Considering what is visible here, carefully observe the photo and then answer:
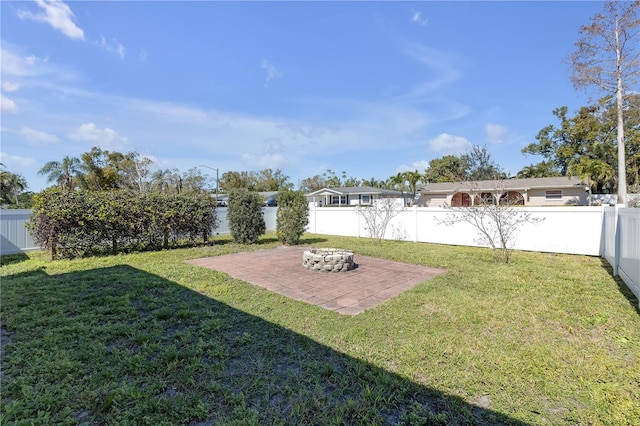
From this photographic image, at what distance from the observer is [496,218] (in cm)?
767

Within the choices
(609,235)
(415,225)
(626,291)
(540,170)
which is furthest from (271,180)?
(626,291)

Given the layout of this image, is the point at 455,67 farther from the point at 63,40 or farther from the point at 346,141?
the point at 346,141

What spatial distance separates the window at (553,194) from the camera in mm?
27984

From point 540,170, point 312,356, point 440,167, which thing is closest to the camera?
point 312,356

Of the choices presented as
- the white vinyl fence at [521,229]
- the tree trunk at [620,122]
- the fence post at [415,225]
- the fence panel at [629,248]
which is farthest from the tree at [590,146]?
the fence panel at [629,248]

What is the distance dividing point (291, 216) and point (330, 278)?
16.8 ft

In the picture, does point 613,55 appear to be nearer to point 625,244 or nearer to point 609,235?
point 609,235

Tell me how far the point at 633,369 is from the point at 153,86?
16.1 metres

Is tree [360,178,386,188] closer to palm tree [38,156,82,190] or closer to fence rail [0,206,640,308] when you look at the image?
fence rail [0,206,640,308]

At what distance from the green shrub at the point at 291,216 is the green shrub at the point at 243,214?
89 centimetres

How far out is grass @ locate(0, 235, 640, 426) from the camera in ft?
7.01

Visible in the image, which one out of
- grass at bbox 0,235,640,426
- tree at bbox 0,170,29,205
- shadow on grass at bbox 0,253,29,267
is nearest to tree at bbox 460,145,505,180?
grass at bbox 0,235,640,426

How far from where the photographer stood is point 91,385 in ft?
7.81

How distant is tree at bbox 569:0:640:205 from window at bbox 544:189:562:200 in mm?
15139
